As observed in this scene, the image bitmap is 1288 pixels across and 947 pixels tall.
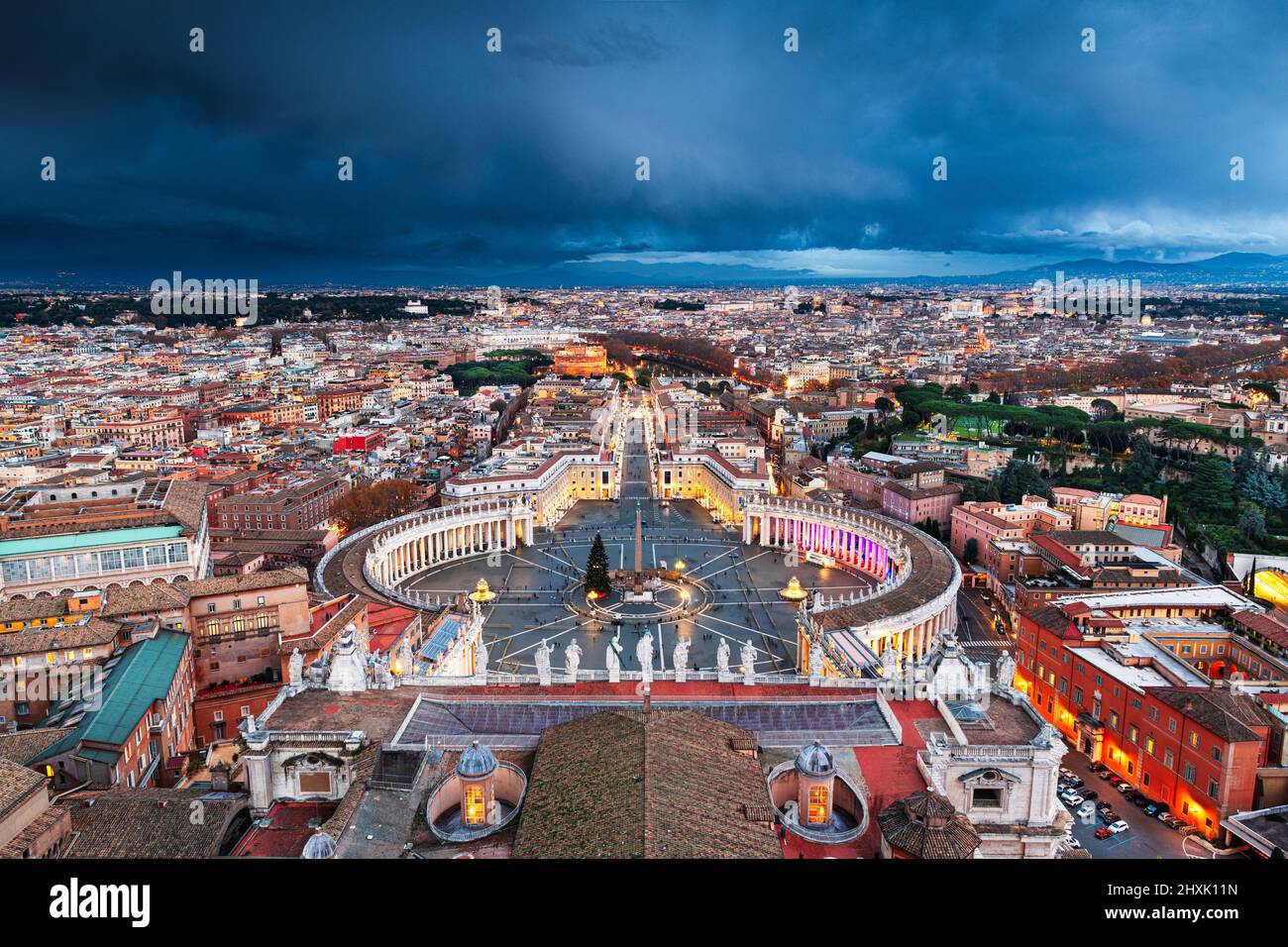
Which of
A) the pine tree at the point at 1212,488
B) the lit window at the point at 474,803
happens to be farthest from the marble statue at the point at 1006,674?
the pine tree at the point at 1212,488

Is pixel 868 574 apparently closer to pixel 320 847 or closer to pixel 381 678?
pixel 381 678

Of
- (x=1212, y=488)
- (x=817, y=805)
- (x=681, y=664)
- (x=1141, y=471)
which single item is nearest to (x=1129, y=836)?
(x=681, y=664)

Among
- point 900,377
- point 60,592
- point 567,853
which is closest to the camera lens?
point 567,853

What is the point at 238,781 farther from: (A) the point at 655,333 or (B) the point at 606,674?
(A) the point at 655,333

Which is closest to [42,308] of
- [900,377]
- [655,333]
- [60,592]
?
[655,333]

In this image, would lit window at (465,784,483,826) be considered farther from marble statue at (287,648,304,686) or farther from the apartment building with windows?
the apartment building with windows
